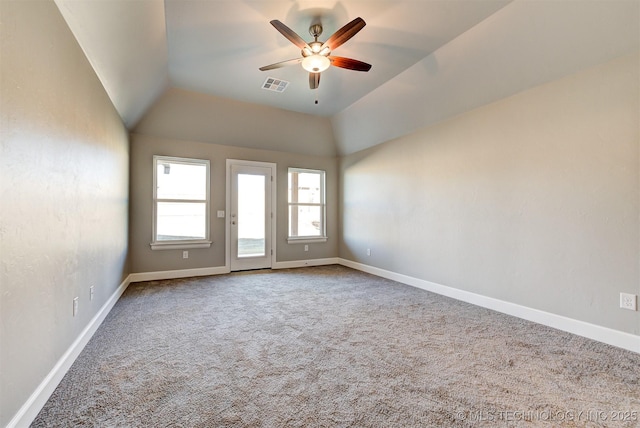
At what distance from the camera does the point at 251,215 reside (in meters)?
5.56

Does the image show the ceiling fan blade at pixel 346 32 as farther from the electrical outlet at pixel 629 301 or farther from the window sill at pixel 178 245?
the window sill at pixel 178 245

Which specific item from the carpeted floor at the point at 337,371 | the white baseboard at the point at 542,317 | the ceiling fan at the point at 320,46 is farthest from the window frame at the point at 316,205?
the ceiling fan at the point at 320,46

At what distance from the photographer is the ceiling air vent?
3949 millimetres

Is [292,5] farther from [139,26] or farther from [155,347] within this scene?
[155,347]

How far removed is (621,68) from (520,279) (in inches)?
82.1

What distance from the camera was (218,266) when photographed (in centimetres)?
524

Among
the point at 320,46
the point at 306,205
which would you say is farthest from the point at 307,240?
the point at 320,46

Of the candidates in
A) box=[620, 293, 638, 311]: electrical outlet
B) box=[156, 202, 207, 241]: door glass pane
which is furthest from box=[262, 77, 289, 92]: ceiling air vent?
box=[620, 293, 638, 311]: electrical outlet

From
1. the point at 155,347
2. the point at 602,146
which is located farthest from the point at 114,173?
the point at 602,146

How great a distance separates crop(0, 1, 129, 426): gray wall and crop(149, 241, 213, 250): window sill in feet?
7.07

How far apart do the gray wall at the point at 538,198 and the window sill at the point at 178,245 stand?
3414 mm

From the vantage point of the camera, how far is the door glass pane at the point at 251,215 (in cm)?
548

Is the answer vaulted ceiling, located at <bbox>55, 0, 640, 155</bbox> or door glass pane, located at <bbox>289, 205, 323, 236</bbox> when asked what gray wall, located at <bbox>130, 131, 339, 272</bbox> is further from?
vaulted ceiling, located at <bbox>55, 0, 640, 155</bbox>

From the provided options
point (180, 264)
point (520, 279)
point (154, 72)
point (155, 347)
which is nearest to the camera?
point (155, 347)
